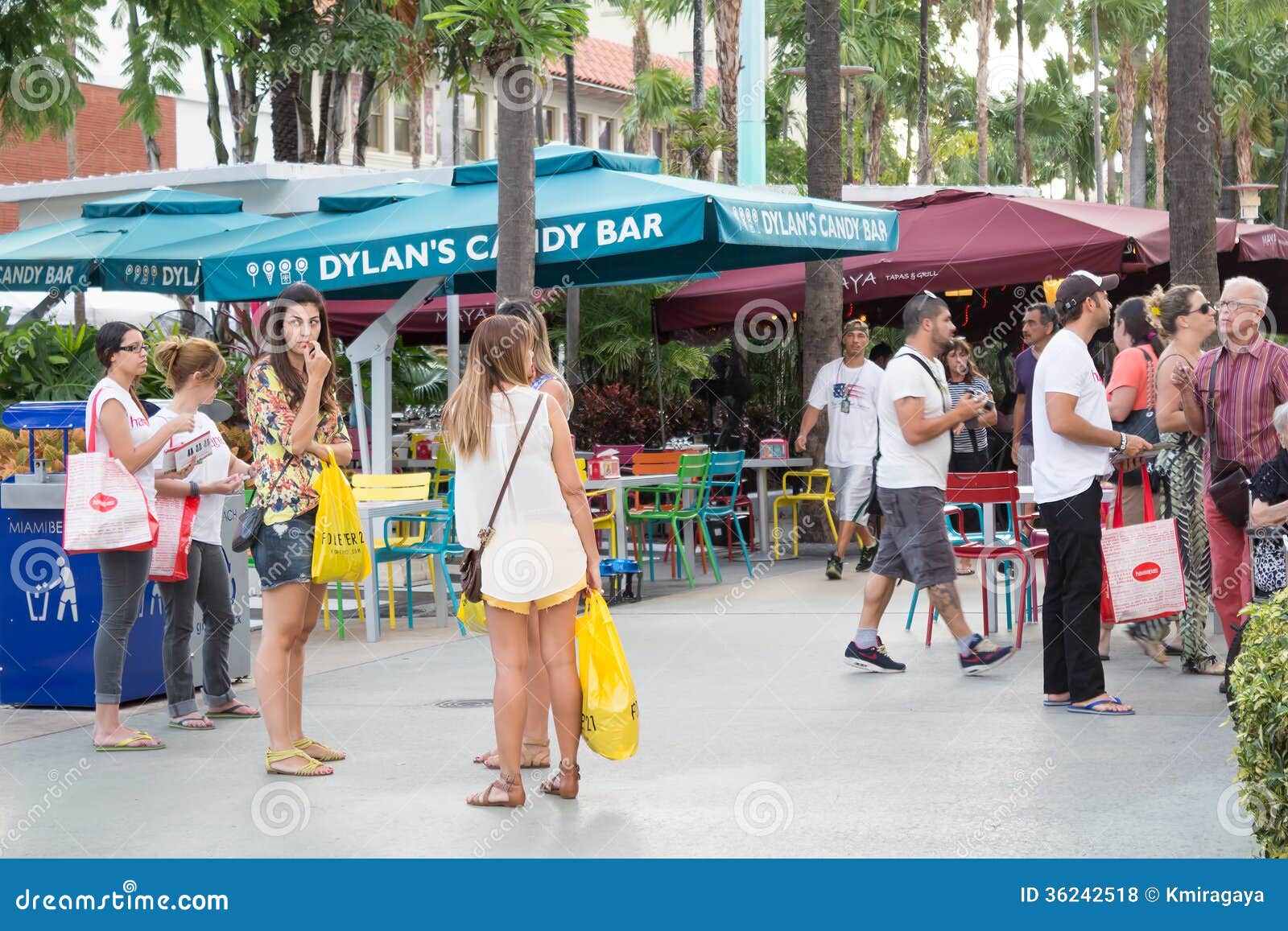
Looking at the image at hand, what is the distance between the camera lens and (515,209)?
1006 cm

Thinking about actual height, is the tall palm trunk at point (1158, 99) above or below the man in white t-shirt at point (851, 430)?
above

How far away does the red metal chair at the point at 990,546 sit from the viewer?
8.82 m

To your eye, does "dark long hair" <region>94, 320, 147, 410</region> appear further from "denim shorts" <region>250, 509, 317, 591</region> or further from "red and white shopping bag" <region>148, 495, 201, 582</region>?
"denim shorts" <region>250, 509, 317, 591</region>

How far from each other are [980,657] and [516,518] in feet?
11.3

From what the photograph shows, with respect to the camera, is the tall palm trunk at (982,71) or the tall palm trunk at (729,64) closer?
the tall palm trunk at (729,64)

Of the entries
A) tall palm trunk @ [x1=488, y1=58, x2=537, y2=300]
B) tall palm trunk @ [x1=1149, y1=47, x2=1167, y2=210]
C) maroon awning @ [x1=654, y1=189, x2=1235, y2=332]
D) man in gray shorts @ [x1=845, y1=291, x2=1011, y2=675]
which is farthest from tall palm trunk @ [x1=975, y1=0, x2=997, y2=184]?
man in gray shorts @ [x1=845, y1=291, x2=1011, y2=675]

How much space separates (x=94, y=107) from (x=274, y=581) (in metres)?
34.3

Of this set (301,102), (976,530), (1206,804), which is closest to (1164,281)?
A: (976,530)

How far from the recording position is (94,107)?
3703 cm

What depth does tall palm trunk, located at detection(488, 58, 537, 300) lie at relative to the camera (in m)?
10.0

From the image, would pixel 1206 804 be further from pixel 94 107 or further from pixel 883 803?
pixel 94 107

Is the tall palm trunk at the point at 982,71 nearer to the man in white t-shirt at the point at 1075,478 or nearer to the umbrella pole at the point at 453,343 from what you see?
the umbrella pole at the point at 453,343

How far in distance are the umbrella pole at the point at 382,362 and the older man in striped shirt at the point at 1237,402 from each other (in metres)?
6.26

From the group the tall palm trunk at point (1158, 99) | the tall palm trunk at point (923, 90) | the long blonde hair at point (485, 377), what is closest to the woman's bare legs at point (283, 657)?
the long blonde hair at point (485, 377)
